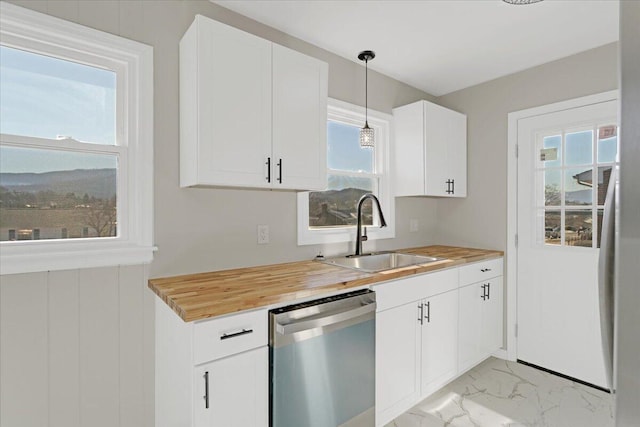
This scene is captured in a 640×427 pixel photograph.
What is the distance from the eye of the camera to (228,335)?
1.35m

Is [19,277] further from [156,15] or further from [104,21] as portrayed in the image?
[156,15]

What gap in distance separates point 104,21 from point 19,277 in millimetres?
1265

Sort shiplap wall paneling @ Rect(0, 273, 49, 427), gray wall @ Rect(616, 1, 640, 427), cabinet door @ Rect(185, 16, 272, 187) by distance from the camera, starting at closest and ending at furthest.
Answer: gray wall @ Rect(616, 1, 640, 427), shiplap wall paneling @ Rect(0, 273, 49, 427), cabinet door @ Rect(185, 16, 272, 187)

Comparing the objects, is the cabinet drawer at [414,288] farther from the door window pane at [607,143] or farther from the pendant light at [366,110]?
the door window pane at [607,143]

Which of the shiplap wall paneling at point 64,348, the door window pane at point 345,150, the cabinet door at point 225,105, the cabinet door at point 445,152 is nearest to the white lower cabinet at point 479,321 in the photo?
the cabinet door at point 445,152

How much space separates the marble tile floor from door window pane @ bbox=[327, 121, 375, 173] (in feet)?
5.98

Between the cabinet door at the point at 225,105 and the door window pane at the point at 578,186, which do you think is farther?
the door window pane at the point at 578,186

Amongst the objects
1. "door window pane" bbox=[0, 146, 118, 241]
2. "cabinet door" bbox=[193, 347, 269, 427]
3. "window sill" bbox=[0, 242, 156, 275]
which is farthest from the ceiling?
"cabinet door" bbox=[193, 347, 269, 427]

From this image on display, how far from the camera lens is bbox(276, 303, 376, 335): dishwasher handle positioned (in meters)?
1.48

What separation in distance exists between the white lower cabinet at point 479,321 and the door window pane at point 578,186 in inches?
33.7

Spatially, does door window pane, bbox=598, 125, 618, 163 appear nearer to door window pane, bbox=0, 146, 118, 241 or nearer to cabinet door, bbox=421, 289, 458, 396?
cabinet door, bbox=421, 289, 458, 396

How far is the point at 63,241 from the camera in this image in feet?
5.35

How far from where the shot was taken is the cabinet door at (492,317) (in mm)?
2824

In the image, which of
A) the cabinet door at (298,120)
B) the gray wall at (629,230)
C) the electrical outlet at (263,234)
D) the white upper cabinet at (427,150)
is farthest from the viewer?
the white upper cabinet at (427,150)
